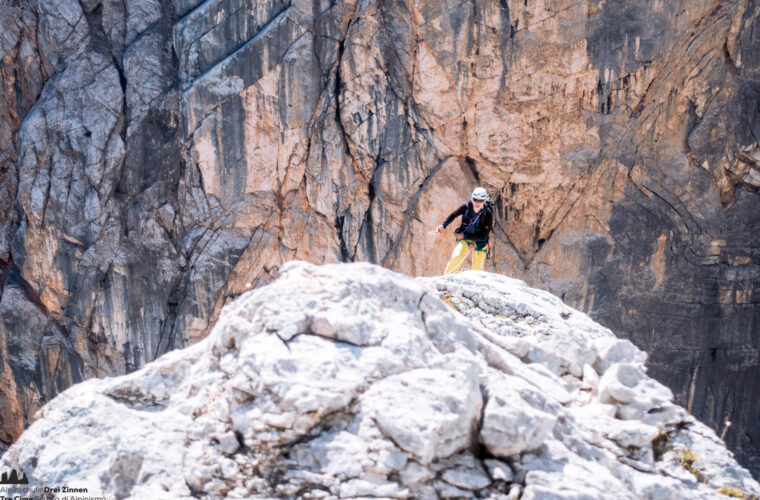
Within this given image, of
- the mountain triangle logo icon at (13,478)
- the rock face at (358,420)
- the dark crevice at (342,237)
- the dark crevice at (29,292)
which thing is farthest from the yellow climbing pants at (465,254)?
the dark crevice at (29,292)

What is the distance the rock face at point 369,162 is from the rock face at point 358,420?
33.5ft

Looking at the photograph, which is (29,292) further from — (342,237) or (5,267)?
(342,237)

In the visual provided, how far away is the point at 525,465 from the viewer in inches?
95.4

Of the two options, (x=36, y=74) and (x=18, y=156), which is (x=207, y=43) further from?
(x=18, y=156)

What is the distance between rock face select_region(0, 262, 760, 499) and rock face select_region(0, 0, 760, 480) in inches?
402

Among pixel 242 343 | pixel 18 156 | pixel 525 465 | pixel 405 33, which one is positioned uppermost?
pixel 405 33

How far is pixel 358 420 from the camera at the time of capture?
7.86 ft

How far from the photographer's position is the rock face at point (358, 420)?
231cm

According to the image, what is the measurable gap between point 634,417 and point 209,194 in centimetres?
1267

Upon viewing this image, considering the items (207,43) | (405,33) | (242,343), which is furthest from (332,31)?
(242,343)

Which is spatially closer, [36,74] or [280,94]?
[280,94]

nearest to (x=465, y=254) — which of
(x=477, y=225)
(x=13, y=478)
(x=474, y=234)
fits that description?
(x=474, y=234)

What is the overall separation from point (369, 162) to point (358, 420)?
1144 centimetres

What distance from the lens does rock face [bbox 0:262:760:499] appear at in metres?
2.31
